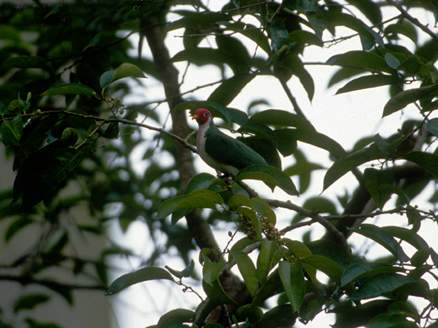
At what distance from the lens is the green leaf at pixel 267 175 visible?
2117 millimetres

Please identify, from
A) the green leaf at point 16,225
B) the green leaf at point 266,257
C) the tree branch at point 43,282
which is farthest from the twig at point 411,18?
the green leaf at point 16,225

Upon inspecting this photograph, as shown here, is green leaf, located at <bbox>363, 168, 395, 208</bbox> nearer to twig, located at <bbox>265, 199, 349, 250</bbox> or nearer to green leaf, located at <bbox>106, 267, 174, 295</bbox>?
twig, located at <bbox>265, 199, 349, 250</bbox>

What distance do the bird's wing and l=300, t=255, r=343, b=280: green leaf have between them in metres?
0.52

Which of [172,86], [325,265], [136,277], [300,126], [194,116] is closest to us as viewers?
[325,265]

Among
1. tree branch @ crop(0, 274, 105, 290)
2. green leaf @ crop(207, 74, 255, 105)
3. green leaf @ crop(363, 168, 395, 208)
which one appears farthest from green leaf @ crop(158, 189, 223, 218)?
tree branch @ crop(0, 274, 105, 290)

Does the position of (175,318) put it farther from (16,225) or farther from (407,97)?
(16,225)

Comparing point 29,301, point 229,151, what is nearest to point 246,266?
point 229,151

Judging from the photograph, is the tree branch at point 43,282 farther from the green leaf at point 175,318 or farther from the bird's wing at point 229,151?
the green leaf at point 175,318

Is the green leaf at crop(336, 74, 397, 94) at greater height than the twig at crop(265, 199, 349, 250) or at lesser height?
greater

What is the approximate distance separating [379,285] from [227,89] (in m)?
0.89

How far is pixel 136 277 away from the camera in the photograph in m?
2.13

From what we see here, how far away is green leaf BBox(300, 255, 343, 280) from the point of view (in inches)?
79.0

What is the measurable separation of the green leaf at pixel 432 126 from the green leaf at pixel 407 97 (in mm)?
67

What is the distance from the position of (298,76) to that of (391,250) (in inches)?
28.4
